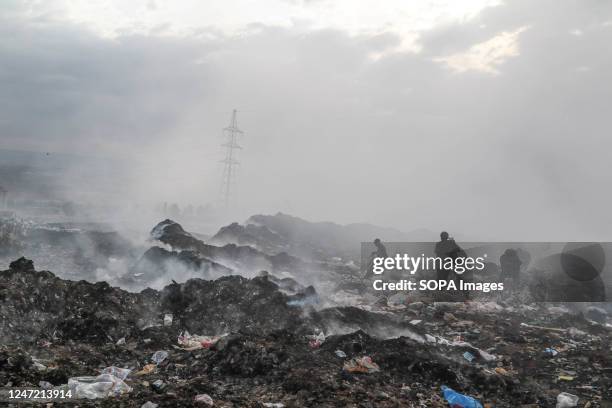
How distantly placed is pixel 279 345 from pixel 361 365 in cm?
131

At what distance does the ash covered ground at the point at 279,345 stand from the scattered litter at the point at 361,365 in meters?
0.02

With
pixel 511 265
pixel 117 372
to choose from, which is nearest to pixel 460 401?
pixel 117 372

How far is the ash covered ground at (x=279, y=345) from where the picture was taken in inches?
208

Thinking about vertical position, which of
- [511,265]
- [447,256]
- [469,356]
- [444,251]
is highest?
[444,251]

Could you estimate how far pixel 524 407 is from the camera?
545 cm

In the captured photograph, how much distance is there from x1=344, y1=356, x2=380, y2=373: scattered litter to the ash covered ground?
0.05 ft

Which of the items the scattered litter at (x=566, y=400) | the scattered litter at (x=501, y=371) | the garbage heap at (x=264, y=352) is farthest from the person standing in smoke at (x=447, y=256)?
the scattered litter at (x=566, y=400)

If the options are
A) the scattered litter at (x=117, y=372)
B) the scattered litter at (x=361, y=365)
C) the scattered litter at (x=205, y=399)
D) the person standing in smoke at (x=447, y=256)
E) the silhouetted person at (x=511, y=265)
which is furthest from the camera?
the silhouetted person at (x=511, y=265)

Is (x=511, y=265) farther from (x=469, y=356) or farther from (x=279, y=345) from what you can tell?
(x=279, y=345)

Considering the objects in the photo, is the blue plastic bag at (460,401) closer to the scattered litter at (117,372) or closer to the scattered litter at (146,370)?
the scattered litter at (146,370)

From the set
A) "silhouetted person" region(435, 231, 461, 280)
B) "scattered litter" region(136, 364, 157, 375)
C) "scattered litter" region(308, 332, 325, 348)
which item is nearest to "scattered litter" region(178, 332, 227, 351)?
"scattered litter" region(136, 364, 157, 375)

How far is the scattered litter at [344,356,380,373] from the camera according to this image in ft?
19.8

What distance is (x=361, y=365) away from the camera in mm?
6172

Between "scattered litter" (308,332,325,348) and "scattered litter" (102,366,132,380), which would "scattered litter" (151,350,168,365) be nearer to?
"scattered litter" (102,366,132,380)
